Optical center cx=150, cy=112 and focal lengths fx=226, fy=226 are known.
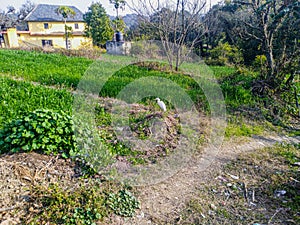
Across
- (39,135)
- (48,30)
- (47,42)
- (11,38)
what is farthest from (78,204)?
(48,30)

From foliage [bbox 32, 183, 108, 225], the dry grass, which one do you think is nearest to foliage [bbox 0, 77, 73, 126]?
foliage [bbox 32, 183, 108, 225]

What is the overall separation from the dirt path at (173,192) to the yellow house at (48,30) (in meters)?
23.4

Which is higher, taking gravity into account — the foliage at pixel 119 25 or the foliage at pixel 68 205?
the foliage at pixel 119 25

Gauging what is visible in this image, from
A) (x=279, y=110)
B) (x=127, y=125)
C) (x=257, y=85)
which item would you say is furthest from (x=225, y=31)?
(x=127, y=125)

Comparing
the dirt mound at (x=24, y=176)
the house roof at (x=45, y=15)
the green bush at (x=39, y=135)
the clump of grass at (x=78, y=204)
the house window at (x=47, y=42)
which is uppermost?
the house roof at (x=45, y=15)

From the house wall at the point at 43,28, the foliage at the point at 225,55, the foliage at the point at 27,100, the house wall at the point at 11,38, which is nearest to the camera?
the foliage at the point at 27,100

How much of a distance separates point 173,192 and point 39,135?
1517mm

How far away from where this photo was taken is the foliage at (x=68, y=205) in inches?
69.9

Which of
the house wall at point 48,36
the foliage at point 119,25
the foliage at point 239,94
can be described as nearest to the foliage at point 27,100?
the foliage at point 239,94

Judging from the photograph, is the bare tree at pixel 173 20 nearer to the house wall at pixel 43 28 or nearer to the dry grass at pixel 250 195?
the dry grass at pixel 250 195

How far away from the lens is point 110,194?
209cm

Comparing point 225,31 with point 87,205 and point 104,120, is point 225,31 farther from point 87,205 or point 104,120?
point 87,205

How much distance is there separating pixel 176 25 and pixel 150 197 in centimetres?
762

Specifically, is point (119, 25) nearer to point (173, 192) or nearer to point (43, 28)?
point (43, 28)
